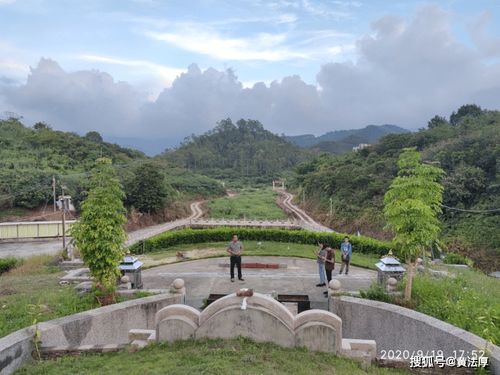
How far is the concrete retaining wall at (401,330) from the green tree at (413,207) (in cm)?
93

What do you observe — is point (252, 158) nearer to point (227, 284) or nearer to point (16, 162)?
point (16, 162)

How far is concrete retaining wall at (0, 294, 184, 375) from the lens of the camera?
19.1 ft

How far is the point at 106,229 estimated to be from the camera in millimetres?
8266

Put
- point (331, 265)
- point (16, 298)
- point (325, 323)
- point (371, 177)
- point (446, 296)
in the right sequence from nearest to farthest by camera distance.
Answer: point (325, 323)
point (446, 296)
point (16, 298)
point (331, 265)
point (371, 177)

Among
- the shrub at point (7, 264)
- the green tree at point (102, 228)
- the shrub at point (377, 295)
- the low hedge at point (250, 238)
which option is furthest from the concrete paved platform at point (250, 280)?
the shrub at point (7, 264)

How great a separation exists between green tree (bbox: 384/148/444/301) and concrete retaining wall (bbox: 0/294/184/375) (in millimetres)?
5054

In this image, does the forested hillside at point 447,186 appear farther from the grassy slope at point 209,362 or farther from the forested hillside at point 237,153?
the forested hillside at point 237,153

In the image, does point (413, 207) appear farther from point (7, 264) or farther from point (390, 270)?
point (7, 264)

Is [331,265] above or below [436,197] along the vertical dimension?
below

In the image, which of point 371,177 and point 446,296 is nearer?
point 446,296

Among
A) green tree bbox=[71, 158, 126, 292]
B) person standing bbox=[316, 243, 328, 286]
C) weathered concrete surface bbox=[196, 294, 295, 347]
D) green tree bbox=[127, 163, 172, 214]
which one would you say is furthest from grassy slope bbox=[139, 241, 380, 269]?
green tree bbox=[127, 163, 172, 214]

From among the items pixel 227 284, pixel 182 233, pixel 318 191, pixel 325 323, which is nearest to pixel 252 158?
pixel 318 191

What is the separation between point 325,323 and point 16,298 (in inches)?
286

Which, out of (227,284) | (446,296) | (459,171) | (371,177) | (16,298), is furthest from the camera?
(371,177)
